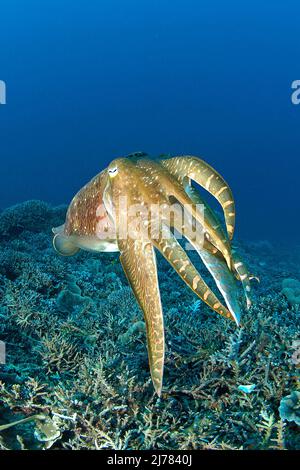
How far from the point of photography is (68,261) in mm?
7031

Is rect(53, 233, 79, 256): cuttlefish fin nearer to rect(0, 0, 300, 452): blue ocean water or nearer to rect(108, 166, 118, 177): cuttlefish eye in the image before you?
rect(0, 0, 300, 452): blue ocean water

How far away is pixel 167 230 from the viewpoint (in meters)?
2.06

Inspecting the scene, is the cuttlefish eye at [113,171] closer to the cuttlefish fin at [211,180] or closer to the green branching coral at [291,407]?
the cuttlefish fin at [211,180]

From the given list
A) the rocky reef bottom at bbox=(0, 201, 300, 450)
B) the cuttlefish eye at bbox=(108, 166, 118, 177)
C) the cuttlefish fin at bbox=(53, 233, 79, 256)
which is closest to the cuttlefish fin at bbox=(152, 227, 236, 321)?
the cuttlefish eye at bbox=(108, 166, 118, 177)

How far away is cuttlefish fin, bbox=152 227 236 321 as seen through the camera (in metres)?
1.93

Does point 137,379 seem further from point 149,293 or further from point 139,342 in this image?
point 149,293

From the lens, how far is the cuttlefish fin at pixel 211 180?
2102 millimetres

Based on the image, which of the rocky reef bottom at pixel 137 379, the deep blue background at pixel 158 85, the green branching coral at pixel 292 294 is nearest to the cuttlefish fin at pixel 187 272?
the rocky reef bottom at pixel 137 379

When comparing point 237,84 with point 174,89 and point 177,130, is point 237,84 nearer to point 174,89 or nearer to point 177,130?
point 174,89

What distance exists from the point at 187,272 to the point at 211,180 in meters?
0.57

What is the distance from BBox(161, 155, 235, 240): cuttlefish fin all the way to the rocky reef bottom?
4.28 feet

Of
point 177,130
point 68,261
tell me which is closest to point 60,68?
point 177,130

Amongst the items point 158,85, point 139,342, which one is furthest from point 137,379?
point 158,85
